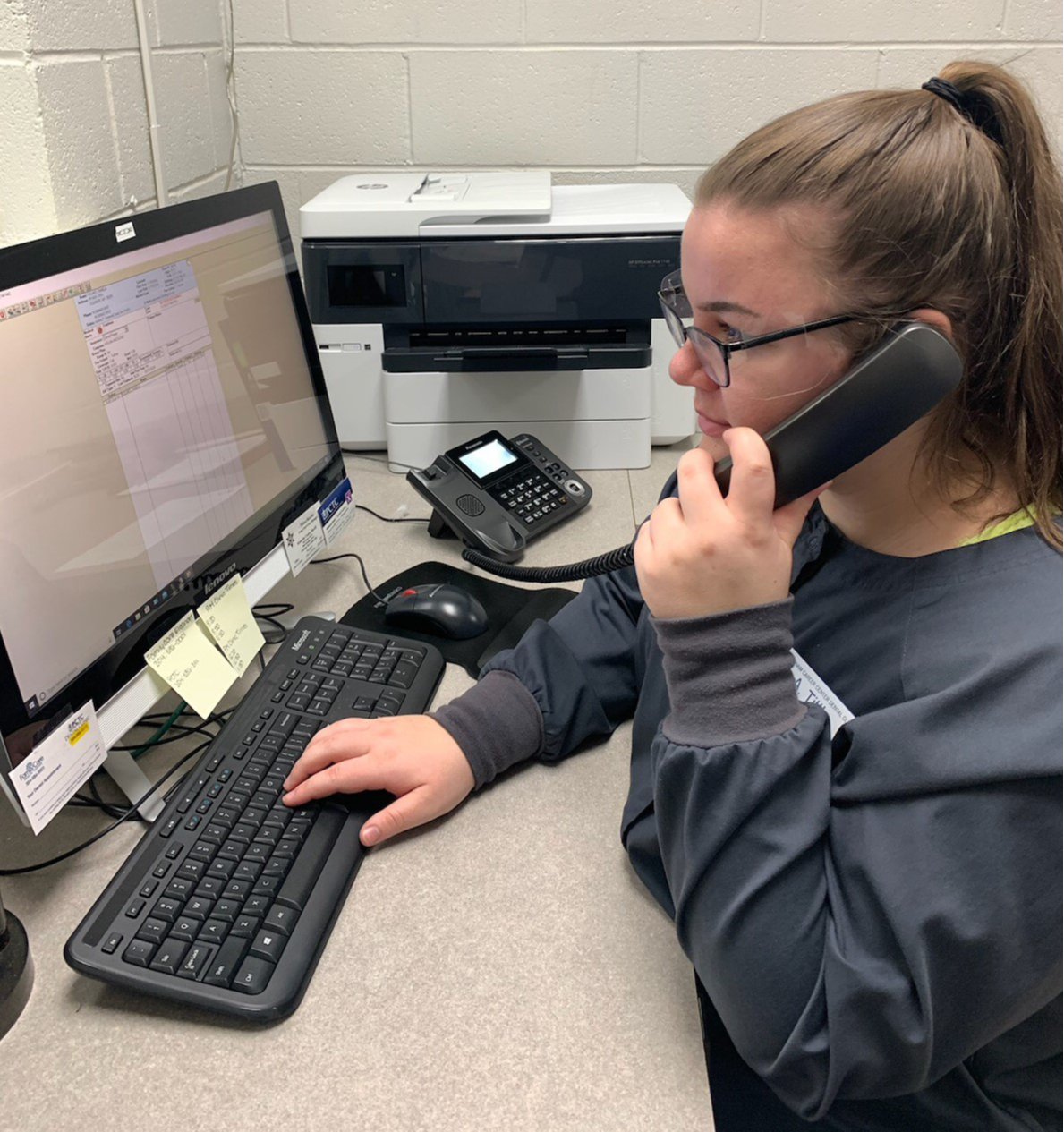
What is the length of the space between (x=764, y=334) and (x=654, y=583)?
0.63 feet

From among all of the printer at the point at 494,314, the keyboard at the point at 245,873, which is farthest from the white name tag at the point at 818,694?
the printer at the point at 494,314

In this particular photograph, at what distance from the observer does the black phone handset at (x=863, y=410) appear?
2.01ft

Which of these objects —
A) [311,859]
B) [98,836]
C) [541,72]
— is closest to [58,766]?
[98,836]

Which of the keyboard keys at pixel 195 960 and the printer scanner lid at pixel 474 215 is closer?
the keyboard keys at pixel 195 960

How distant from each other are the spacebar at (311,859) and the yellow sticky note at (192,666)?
17 centimetres

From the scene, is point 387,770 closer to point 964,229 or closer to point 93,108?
point 964,229

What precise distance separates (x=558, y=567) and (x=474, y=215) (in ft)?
1.86

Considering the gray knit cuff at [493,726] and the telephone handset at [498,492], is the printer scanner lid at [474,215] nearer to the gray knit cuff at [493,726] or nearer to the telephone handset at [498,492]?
the telephone handset at [498,492]

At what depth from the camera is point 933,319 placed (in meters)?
0.63

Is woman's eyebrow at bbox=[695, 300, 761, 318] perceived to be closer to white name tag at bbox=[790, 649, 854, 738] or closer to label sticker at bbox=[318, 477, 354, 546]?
white name tag at bbox=[790, 649, 854, 738]

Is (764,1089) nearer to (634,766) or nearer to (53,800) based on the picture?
(634,766)

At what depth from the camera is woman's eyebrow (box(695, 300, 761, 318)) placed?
671mm

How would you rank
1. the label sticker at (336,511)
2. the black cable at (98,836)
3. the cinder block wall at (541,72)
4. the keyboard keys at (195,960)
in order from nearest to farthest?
the keyboard keys at (195,960) → the black cable at (98,836) → the label sticker at (336,511) → the cinder block wall at (541,72)

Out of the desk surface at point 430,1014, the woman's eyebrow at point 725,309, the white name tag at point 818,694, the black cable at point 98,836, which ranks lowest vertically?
the black cable at point 98,836
